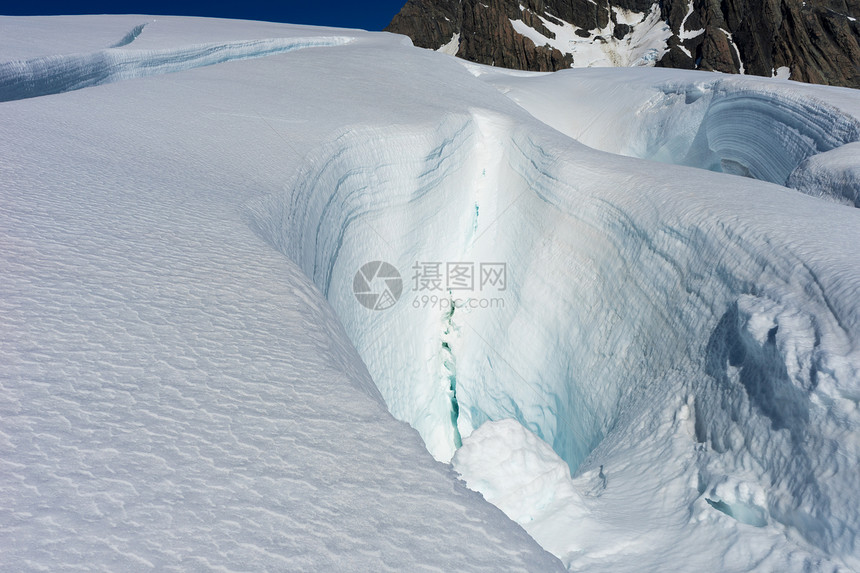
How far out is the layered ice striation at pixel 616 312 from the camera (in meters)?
1.80

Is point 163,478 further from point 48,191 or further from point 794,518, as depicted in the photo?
point 794,518

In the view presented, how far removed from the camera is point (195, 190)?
7.06 feet

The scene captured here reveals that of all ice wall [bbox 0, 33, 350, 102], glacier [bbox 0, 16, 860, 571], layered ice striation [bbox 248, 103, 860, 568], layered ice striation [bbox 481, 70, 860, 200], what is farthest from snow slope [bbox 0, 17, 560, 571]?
layered ice striation [bbox 481, 70, 860, 200]

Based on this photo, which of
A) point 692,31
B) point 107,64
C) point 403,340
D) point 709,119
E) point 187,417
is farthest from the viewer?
point 692,31

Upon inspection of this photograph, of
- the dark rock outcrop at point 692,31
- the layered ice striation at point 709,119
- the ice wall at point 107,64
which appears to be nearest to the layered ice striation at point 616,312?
the layered ice striation at point 709,119

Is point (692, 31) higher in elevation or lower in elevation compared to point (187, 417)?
higher

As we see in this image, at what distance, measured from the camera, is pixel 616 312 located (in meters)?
3.09

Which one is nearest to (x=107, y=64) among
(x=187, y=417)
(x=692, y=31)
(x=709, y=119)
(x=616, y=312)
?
(x=616, y=312)

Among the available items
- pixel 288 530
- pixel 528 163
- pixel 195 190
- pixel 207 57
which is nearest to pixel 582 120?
pixel 528 163

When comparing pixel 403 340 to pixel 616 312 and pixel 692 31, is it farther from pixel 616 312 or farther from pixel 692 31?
pixel 692 31

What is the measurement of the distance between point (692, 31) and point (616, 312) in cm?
4154

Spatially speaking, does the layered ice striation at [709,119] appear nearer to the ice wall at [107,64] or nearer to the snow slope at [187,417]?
the ice wall at [107,64]

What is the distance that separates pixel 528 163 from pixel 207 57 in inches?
174

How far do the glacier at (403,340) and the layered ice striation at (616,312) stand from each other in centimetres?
2
